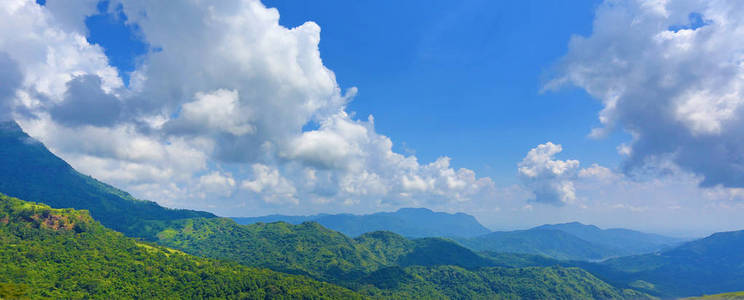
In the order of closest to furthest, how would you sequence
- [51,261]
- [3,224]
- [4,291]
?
[4,291], [51,261], [3,224]

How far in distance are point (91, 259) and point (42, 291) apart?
42.3 meters

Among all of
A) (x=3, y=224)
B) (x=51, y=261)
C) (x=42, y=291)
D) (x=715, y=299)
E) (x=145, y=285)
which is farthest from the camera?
(x=3, y=224)

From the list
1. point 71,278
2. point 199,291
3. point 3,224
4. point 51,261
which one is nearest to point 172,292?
point 199,291

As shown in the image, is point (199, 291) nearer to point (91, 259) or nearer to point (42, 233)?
point (91, 259)

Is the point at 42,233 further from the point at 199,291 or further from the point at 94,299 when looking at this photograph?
the point at 199,291

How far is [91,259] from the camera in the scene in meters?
188

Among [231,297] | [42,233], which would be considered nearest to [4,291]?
[231,297]

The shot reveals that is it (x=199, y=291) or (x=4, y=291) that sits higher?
(x=4, y=291)

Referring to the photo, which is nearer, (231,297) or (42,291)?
(42,291)

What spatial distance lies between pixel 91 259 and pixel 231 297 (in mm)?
85590

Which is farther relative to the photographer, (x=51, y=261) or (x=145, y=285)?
(x=145, y=285)

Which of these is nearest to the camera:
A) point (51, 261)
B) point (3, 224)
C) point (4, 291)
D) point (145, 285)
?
point (4, 291)

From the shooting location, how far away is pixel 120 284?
177375 mm

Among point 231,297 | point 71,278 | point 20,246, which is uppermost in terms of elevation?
point 20,246
